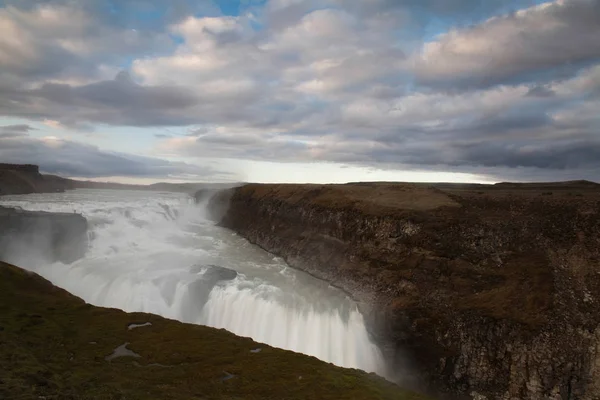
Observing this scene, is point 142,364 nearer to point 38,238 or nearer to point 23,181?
point 38,238

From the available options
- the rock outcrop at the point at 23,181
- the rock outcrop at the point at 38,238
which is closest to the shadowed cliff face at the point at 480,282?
the rock outcrop at the point at 38,238

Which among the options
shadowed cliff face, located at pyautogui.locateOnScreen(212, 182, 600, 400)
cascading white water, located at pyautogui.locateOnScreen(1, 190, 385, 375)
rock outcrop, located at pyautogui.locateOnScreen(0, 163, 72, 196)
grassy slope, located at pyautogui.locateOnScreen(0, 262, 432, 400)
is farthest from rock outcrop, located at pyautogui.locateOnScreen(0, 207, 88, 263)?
rock outcrop, located at pyautogui.locateOnScreen(0, 163, 72, 196)

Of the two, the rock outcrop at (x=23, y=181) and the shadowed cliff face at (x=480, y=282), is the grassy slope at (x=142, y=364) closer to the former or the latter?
the shadowed cliff face at (x=480, y=282)

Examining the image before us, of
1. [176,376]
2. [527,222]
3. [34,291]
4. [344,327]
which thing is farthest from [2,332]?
[527,222]

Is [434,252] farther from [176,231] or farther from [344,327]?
[176,231]

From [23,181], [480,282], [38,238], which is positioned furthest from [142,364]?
[23,181]

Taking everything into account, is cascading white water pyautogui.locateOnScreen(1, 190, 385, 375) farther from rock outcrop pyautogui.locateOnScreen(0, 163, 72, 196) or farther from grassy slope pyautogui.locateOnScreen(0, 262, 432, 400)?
rock outcrop pyautogui.locateOnScreen(0, 163, 72, 196)
